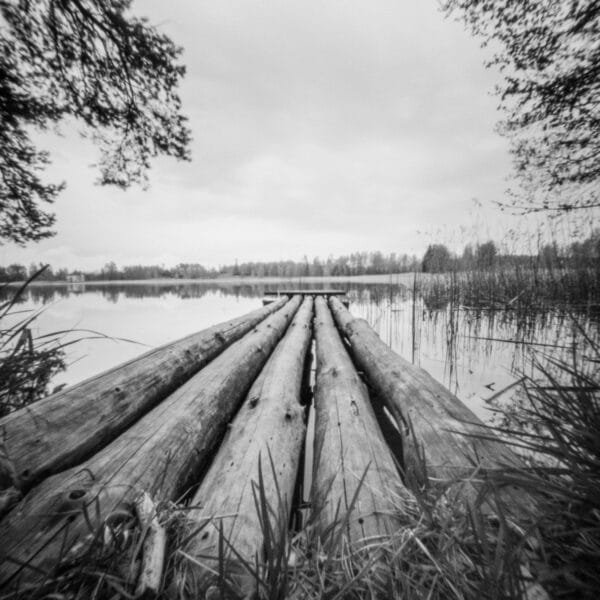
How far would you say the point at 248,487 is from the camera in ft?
3.16

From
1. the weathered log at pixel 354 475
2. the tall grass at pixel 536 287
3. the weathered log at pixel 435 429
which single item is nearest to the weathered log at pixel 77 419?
the weathered log at pixel 354 475

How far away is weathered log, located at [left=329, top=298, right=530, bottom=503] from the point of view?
97cm

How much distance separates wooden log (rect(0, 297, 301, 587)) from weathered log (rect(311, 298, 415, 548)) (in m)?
0.59

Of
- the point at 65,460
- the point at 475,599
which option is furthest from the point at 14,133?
the point at 475,599

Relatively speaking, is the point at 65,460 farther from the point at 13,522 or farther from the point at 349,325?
the point at 349,325

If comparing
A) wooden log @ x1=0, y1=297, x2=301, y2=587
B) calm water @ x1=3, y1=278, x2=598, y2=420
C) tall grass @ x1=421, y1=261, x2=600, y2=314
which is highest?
tall grass @ x1=421, y1=261, x2=600, y2=314

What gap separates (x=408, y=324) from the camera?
263 inches

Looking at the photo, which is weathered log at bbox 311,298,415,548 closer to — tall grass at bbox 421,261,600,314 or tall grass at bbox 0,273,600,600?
tall grass at bbox 0,273,600,600

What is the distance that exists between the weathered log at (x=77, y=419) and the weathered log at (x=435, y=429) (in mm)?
1371

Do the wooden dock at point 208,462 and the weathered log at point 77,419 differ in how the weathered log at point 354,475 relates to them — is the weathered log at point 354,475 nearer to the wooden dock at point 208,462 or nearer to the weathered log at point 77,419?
the wooden dock at point 208,462

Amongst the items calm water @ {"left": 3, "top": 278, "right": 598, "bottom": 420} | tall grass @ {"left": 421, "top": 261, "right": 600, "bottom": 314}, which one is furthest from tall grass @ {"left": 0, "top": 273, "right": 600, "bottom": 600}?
tall grass @ {"left": 421, "top": 261, "right": 600, "bottom": 314}

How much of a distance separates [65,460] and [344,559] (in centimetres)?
117

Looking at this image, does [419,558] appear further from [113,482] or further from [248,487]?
[113,482]

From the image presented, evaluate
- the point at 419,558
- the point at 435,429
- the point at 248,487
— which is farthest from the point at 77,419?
the point at 435,429
